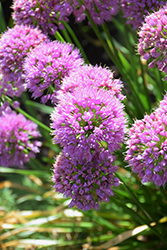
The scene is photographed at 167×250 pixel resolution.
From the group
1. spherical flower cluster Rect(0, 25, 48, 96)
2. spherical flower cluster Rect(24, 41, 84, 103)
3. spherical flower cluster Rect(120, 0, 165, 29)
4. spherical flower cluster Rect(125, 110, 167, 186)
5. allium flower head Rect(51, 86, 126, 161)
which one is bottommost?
spherical flower cluster Rect(125, 110, 167, 186)

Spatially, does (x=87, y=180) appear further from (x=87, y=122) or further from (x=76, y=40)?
(x=76, y=40)

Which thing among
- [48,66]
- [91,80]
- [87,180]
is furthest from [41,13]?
[87,180]

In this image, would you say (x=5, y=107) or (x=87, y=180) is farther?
(x=5, y=107)

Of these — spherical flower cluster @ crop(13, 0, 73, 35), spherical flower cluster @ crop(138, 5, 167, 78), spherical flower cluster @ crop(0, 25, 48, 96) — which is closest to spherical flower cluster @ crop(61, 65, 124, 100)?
spherical flower cluster @ crop(138, 5, 167, 78)

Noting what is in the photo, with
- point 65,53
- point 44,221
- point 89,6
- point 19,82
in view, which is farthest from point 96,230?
point 89,6

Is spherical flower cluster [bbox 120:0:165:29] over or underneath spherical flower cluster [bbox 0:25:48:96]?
underneath

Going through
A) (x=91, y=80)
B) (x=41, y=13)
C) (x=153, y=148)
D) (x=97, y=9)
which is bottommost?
(x=153, y=148)

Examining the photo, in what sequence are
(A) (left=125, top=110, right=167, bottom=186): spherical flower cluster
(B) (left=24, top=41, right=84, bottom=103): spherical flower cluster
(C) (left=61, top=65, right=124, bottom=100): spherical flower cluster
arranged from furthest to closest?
(B) (left=24, top=41, right=84, bottom=103): spherical flower cluster
(C) (left=61, top=65, right=124, bottom=100): spherical flower cluster
(A) (left=125, top=110, right=167, bottom=186): spherical flower cluster

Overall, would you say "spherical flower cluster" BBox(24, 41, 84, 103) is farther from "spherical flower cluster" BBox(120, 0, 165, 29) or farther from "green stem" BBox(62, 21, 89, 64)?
"spherical flower cluster" BBox(120, 0, 165, 29)
